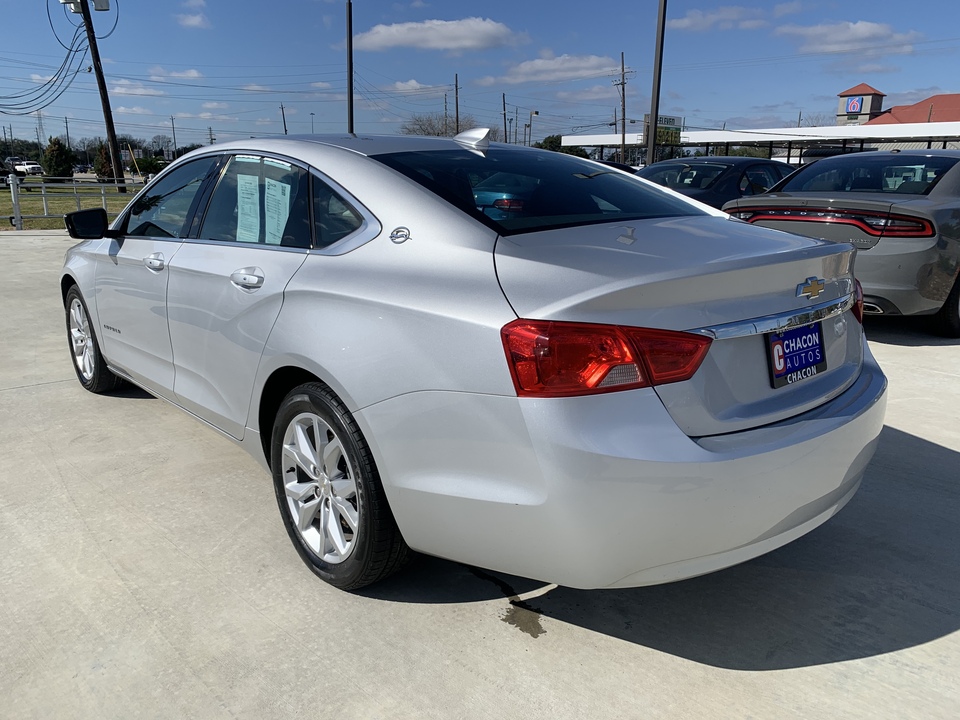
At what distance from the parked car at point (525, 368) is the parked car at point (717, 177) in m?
7.12

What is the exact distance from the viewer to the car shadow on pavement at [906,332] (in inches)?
252

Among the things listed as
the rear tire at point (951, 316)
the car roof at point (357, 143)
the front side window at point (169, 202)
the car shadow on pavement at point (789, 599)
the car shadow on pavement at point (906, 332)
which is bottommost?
the car shadow on pavement at point (906, 332)

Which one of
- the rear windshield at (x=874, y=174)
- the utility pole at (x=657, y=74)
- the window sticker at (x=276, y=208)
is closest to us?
the window sticker at (x=276, y=208)

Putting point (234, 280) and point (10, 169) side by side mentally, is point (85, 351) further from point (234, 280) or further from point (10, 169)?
point (10, 169)

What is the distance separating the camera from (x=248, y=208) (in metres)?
3.16

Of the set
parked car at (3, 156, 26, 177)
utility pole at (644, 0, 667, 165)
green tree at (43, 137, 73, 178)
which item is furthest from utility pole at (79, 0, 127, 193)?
green tree at (43, 137, 73, 178)

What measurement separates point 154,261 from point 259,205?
80cm

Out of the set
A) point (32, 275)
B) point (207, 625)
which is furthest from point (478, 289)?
point (32, 275)

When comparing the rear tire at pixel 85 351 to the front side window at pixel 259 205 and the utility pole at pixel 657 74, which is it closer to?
the front side window at pixel 259 205

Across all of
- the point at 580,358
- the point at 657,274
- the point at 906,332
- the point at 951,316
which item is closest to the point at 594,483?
the point at 580,358

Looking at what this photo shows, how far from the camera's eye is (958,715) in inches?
81.9

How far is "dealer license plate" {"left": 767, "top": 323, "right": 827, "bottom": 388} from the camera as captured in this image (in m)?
2.21

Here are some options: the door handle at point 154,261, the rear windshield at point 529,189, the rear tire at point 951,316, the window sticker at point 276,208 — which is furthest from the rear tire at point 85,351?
the rear tire at point 951,316

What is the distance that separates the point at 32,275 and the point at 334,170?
929 cm
